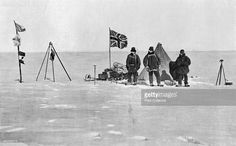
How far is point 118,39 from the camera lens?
64.1 inches

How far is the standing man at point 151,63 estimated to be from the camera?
1618 millimetres

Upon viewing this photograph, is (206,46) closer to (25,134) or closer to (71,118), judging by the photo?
(71,118)

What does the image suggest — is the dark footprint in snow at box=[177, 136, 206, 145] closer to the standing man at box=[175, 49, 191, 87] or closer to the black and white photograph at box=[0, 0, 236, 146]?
the black and white photograph at box=[0, 0, 236, 146]

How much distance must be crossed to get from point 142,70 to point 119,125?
27 centimetres

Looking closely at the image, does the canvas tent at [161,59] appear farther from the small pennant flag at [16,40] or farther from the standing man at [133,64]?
the small pennant flag at [16,40]

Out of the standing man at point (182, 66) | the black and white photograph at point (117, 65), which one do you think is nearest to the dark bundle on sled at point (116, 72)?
the black and white photograph at point (117, 65)

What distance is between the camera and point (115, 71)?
1646 millimetres

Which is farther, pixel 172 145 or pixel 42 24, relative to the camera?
pixel 42 24

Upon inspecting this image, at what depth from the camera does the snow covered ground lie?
1553mm

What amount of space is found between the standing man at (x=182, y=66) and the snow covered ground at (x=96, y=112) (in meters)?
0.02

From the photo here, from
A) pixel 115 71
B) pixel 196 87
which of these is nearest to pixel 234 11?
pixel 196 87

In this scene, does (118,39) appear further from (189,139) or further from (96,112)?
(189,139)

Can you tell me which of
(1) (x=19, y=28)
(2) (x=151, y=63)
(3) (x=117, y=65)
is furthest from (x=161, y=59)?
(1) (x=19, y=28)

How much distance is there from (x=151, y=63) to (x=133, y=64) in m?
0.08
